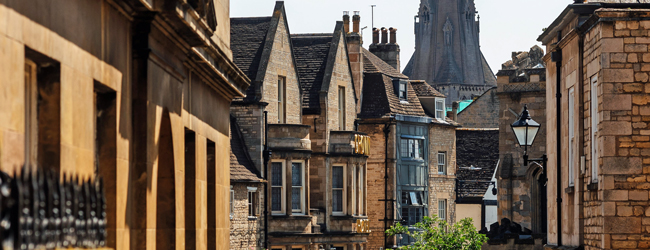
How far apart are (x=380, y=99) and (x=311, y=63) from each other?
23.1 feet

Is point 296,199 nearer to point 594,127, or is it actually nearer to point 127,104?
point 594,127

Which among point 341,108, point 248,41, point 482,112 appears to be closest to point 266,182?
point 248,41

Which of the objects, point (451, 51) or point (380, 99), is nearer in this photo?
point (380, 99)

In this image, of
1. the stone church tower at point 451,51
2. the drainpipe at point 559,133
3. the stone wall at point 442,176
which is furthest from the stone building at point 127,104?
the stone church tower at point 451,51

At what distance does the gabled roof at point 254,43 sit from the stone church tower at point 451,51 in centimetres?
14821

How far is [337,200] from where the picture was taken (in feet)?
159

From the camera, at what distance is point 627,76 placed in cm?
1761

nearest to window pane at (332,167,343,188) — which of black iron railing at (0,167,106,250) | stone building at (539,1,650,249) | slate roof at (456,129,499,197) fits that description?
slate roof at (456,129,499,197)

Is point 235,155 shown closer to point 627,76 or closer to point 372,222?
point 372,222

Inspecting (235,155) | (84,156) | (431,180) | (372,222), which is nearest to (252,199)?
(235,155)

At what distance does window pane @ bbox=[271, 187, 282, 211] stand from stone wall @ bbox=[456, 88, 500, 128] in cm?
4566

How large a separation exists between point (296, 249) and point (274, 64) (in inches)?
289

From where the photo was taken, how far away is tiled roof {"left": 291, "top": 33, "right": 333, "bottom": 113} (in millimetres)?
47938

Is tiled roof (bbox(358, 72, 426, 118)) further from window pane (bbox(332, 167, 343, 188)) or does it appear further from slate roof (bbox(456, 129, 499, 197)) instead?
slate roof (bbox(456, 129, 499, 197))
